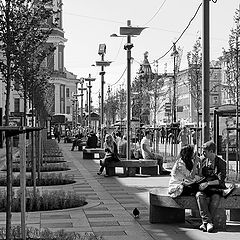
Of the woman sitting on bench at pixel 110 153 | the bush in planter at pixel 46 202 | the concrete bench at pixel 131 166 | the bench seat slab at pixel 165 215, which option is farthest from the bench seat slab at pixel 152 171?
the bench seat slab at pixel 165 215

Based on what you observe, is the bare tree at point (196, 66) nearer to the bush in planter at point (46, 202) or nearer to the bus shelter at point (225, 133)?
the bus shelter at point (225, 133)

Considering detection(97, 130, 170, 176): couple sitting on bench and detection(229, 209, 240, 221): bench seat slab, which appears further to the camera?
detection(97, 130, 170, 176): couple sitting on bench

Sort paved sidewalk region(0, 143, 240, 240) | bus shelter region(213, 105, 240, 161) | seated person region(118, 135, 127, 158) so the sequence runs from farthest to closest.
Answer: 1. seated person region(118, 135, 127, 158)
2. bus shelter region(213, 105, 240, 161)
3. paved sidewalk region(0, 143, 240, 240)

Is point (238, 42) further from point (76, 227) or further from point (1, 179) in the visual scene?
point (76, 227)

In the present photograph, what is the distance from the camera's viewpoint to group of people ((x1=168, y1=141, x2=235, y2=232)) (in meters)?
10.6

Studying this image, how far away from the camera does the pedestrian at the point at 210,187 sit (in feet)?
34.6

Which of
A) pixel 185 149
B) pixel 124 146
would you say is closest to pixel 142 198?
pixel 185 149

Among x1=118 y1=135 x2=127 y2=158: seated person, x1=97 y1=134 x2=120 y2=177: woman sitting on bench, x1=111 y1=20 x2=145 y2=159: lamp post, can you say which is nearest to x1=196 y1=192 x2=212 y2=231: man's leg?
x1=97 y1=134 x2=120 y2=177: woman sitting on bench

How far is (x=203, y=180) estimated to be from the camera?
10867 mm

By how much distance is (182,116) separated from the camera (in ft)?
390

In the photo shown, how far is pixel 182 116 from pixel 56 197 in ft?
348

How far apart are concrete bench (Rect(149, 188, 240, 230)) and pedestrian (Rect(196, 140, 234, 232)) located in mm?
115

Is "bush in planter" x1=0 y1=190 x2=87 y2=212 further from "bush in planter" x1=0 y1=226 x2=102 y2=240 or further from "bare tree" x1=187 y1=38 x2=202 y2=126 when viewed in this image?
"bare tree" x1=187 y1=38 x2=202 y2=126

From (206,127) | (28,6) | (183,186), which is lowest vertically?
(183,186)
